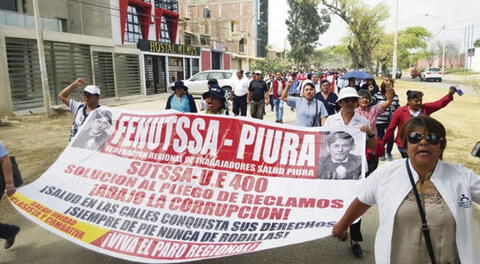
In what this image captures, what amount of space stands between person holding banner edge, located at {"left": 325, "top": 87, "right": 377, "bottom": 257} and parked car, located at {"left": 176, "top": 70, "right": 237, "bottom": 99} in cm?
1760

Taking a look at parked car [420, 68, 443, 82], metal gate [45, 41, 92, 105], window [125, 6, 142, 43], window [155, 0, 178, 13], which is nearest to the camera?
metal gate [45, 41, 92, 105]

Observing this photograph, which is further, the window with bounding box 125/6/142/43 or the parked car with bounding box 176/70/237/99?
the window with bounding box 125/6/142/43

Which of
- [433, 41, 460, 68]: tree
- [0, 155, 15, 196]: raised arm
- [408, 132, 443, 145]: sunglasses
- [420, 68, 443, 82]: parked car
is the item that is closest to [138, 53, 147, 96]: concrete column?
[0, 155, 15, 196]: raised arm

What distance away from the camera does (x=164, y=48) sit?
91.2ft

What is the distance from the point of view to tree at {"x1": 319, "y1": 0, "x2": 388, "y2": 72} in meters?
40.4

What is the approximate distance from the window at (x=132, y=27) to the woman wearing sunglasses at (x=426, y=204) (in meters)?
26.6

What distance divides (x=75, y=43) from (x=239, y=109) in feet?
40.8

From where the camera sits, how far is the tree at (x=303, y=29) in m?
69.2

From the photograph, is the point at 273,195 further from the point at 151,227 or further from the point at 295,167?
the point at 151,227

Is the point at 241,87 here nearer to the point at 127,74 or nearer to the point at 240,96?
the point at 240,96

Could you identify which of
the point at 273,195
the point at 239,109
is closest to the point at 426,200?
the point at 273,195

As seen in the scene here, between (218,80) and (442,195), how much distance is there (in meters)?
20.7

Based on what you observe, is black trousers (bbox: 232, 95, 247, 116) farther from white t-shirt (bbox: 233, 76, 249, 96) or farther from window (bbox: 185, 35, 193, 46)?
window (bbox: 185, 35, 193, 46)

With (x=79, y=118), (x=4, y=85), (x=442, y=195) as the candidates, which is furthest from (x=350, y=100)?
(x=4, y=85)
